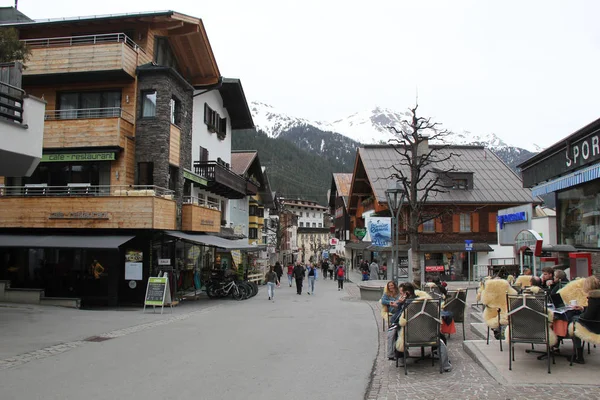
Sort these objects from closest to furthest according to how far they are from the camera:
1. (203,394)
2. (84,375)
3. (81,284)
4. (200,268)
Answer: (203,394), (84,375), (81,284), (200,268)

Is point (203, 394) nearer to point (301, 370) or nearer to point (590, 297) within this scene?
point (301, 370)

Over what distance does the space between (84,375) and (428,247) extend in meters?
34.3

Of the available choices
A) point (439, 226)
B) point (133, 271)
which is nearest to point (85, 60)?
point (133, 271)

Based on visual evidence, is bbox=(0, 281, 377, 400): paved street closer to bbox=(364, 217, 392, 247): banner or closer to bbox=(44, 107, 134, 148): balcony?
bbox=(364, 217, 392, 247): banner

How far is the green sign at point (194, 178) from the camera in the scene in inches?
986

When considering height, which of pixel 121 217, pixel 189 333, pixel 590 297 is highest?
pixel 121 217

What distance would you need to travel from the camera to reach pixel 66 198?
20.3 metres

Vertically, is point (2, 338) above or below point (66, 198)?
below

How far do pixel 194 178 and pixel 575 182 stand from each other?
17.0 m

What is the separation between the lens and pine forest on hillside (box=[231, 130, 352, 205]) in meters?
134

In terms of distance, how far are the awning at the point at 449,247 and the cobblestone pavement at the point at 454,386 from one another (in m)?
31.5

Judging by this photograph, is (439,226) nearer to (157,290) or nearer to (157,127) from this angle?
(157,127)

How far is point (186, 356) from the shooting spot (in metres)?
9.91

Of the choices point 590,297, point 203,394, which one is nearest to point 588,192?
point 590,297
